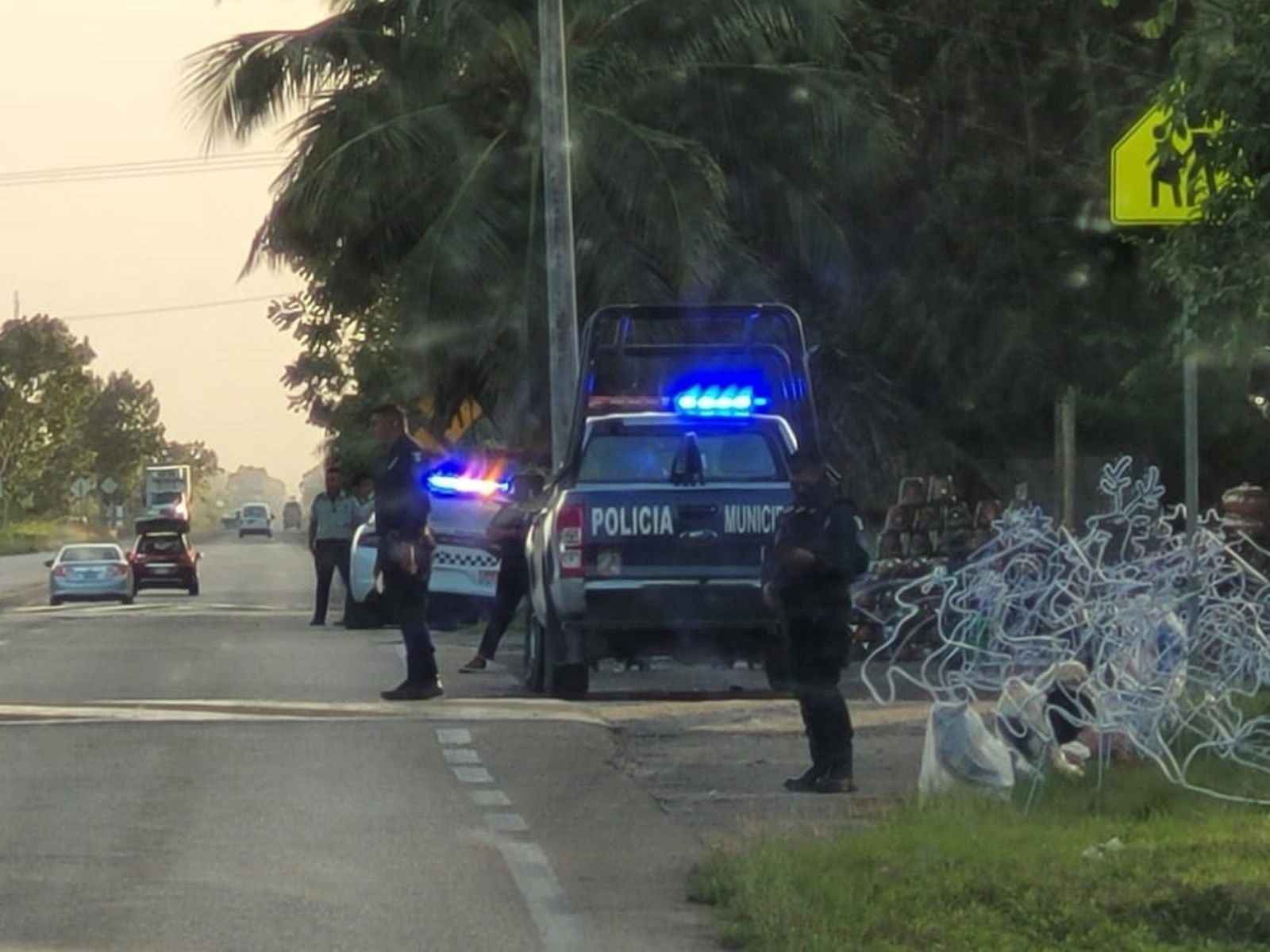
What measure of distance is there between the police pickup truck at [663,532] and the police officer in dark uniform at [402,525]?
3.24 feet

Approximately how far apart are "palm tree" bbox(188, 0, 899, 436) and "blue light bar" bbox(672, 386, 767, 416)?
855 cm

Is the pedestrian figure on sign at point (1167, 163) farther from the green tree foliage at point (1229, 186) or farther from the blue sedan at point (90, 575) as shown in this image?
the blue sedan at point (90, 575)

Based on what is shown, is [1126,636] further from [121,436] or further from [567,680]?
[121,436]

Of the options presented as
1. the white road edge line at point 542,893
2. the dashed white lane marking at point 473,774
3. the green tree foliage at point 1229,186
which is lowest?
the white road edge line at point 542,893

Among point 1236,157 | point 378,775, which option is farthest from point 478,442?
point 1236,157

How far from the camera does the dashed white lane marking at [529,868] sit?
893 cm

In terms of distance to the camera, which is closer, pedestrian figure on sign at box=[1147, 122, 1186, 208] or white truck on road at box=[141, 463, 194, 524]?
pedestrian figure on sign at box=[1147, 122, 1186, 208]

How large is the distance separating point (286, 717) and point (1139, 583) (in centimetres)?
655

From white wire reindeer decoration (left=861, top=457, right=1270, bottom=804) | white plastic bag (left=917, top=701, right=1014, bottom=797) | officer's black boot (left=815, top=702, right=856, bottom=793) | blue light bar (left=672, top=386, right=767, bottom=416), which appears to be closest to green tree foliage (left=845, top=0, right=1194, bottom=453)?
blue light bar (left=672, top=386, right=767, bottom=416)

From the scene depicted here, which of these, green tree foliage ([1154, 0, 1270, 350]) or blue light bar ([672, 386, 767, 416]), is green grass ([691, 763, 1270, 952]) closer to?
green tree foliage ([1154, 0, 1270, 350])

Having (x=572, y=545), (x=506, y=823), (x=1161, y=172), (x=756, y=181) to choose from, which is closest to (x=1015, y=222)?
(x=756, y=181)

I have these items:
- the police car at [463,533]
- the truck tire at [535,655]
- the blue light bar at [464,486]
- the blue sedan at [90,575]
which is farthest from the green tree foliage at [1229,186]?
the blue sedan at [90,575]

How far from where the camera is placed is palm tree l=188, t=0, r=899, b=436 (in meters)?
28.5

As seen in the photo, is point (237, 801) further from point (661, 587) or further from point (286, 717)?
point (661, 587)
